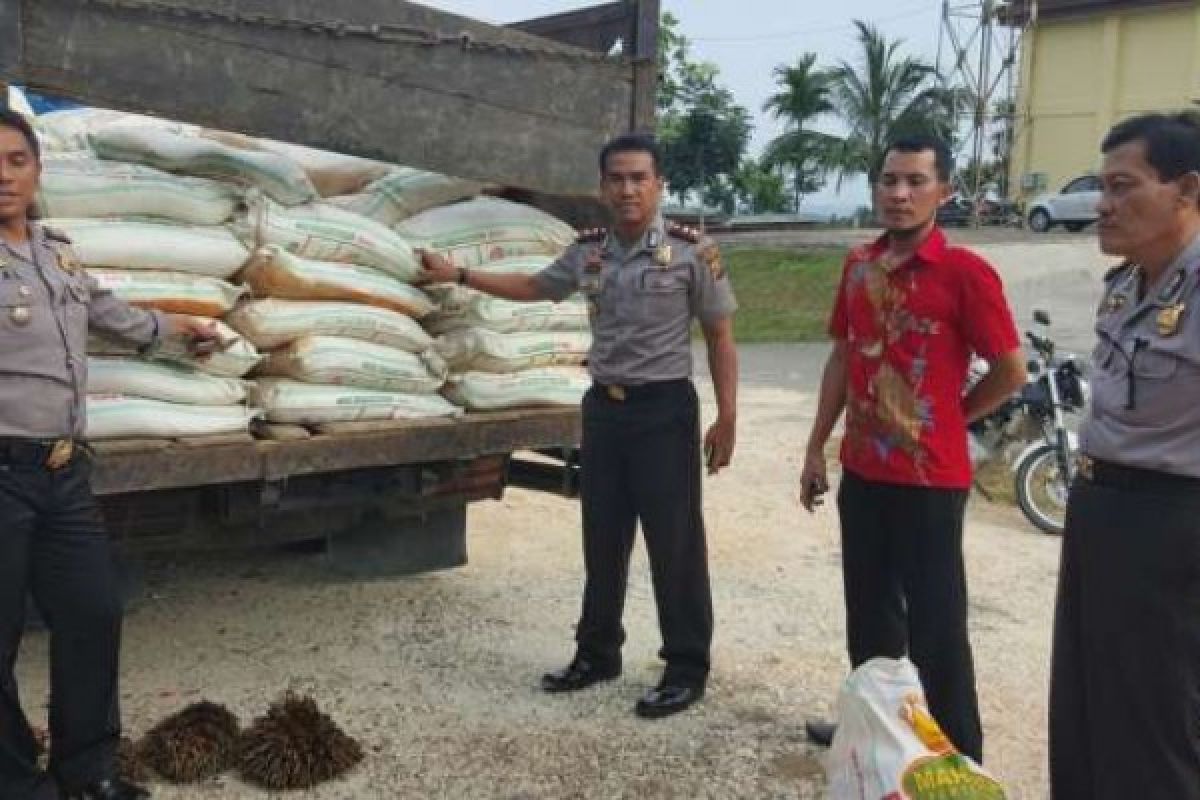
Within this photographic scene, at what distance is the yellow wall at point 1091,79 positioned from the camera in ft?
88.7

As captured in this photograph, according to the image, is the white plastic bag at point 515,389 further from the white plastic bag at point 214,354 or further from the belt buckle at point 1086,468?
the belt buckle at point 1086,468

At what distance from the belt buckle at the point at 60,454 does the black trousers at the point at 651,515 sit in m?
1.53

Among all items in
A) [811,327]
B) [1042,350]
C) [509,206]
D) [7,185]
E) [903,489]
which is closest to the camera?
[7,185]

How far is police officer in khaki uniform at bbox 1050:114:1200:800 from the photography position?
2229 millimetres

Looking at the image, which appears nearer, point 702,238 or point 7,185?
point 7,185

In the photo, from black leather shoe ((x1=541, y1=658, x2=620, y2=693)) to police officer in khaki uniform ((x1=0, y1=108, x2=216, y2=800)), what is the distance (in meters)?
1.28

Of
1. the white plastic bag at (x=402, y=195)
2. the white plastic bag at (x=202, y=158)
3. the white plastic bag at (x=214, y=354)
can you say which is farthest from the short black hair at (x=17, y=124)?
the white plastic bag at (x=402, y=195)

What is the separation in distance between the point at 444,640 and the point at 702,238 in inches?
65.8

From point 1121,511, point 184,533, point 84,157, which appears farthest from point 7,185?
point 1121,511

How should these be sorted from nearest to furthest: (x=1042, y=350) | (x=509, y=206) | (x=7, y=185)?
(x=7, y=185), (x=509, y=206), (x=1042, y=350)

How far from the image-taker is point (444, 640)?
4129 millimetres

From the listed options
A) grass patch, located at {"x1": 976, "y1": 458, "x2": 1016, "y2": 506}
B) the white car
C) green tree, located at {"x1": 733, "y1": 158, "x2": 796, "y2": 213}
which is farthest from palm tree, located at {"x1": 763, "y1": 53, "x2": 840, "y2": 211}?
grass patch, located at {"x1": 976, "y1": 458, "x2": 1016, "y2": 506}

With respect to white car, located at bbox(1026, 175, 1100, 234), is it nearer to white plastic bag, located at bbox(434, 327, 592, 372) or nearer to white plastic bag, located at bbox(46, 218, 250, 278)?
white plastic bag, located at bbox(434, 327, 592, 372)

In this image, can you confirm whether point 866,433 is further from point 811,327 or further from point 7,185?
point 811,327
